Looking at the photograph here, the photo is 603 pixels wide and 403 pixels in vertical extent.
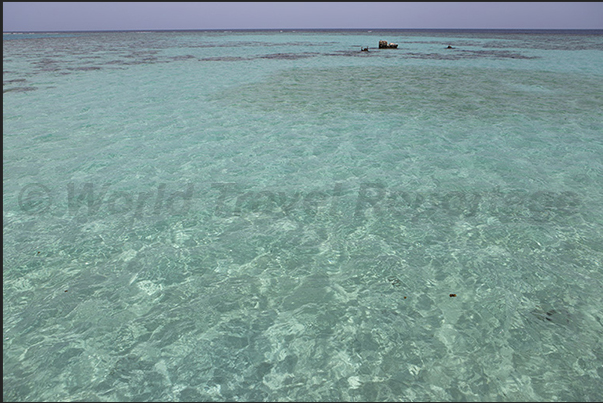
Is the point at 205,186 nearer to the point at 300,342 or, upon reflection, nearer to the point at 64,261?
the point at 64,261

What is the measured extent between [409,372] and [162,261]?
4189 mm

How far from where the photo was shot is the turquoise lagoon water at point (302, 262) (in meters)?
4.00

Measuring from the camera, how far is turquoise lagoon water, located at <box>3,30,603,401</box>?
400 centimetres

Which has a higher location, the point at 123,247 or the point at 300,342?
the point at 123,247

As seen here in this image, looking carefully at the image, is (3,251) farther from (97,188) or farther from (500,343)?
(500,343)

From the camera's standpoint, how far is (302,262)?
5.95 meters

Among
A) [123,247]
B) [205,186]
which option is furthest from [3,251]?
[205,186]

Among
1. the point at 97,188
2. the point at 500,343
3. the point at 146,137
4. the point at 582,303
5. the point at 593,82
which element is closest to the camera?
the point at 500,343

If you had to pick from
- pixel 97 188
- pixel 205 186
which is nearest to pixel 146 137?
pixel 97 188

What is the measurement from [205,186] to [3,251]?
4.04m

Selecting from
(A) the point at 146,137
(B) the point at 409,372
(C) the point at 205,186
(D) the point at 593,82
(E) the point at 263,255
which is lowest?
(B) the point at 409,372

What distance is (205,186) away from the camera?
8.73 m

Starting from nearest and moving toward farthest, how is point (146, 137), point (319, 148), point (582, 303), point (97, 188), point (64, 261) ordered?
point (582, 303)
point (64, 261)
point (97, 188)
point (319, 148)
point (146, 137)

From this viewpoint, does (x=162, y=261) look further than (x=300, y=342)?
Yes
